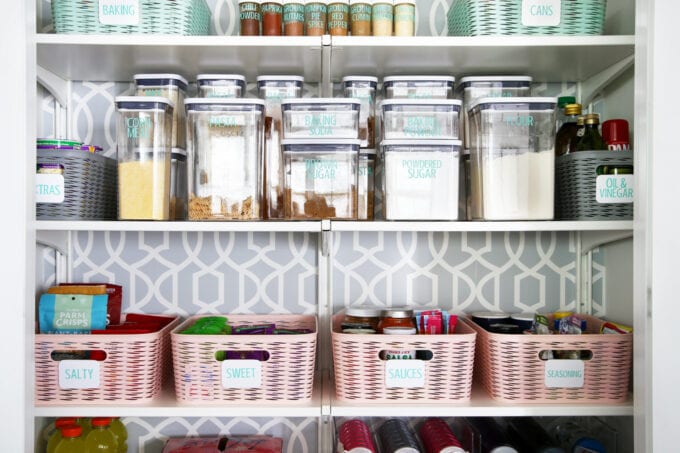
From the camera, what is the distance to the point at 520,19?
141cm

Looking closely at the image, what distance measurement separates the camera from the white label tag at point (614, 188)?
4.60 ft

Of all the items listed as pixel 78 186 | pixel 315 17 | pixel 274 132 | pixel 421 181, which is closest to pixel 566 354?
pixel 421 181

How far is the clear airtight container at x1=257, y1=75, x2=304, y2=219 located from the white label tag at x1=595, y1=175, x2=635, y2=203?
747 mm

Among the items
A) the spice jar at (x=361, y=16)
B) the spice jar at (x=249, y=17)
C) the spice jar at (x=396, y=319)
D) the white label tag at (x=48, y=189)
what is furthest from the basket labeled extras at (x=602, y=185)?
the white label tag at (x=48, y=189)

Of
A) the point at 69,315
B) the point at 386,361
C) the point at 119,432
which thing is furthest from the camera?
the point at 119,432

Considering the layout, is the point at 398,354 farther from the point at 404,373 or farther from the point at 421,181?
the point at 421,181

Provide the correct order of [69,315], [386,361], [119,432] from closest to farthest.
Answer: [386,361] < [69,315] < [119,432]

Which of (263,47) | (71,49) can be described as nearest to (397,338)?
(263,47)

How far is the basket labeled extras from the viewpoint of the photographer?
1.40m

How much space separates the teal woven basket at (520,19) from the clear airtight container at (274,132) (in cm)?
46

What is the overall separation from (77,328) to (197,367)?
0.33 metres

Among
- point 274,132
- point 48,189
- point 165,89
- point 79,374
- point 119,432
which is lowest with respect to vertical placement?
point 119,432

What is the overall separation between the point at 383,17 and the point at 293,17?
0.21 meters

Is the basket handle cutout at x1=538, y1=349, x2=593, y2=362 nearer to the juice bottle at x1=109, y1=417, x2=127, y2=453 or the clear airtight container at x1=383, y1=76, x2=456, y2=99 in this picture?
the clear airtight container at x1=383, y1=76, x2=456, y2=99
